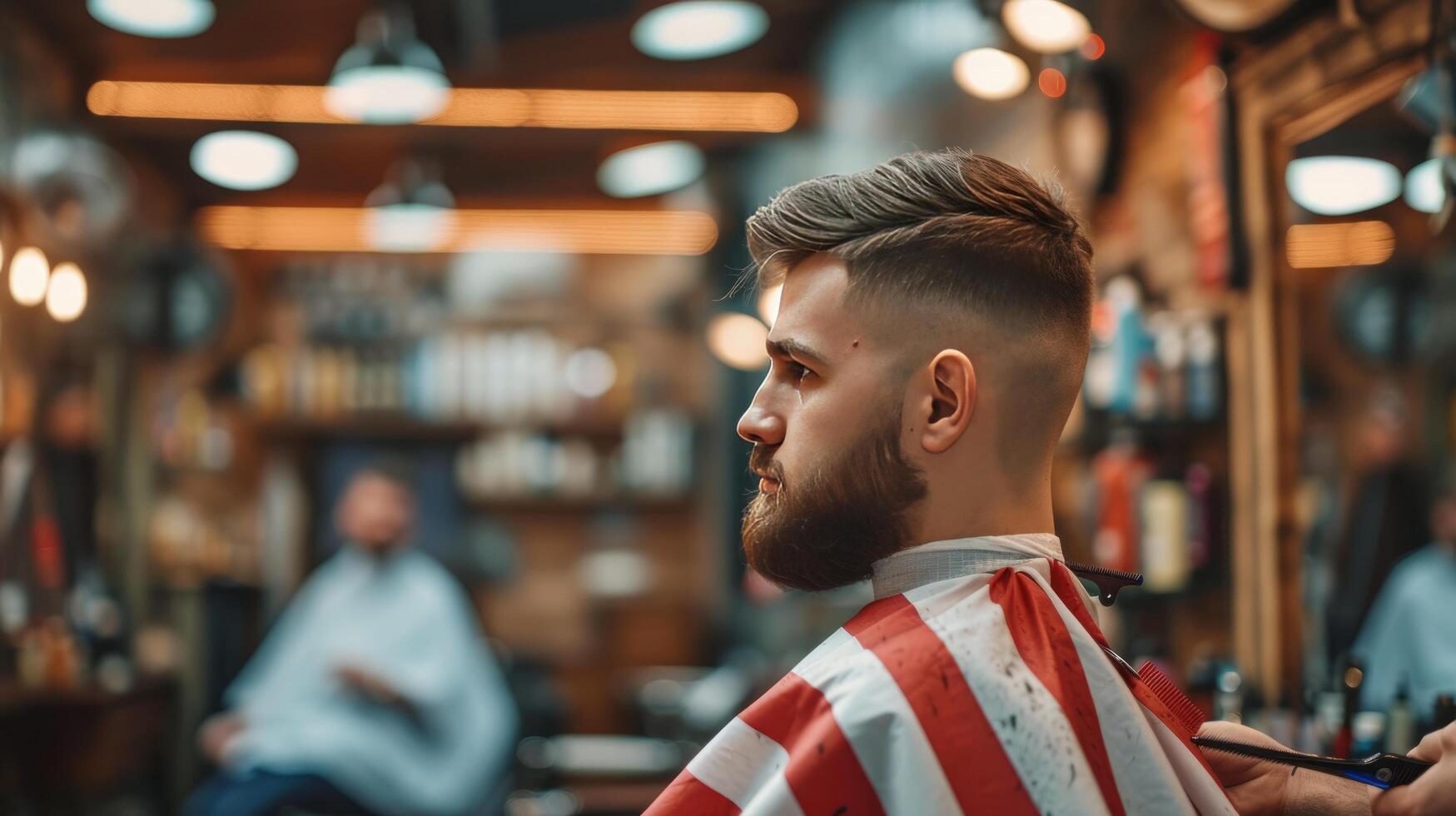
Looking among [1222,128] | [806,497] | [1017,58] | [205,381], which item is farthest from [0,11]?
[806,497]

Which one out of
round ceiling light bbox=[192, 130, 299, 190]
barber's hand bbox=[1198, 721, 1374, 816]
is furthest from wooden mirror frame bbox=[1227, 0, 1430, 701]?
round ceiling light bbox=[192, 130, 299, 190]

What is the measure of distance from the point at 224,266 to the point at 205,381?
813 mm

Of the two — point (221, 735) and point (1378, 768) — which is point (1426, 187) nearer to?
point (1378, 768)

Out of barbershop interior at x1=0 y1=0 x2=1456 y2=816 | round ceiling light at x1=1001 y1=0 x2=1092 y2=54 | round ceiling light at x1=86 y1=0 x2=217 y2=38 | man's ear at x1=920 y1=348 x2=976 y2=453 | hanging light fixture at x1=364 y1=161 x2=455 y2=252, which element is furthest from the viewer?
hanging light fixture at x1=364 y1=161 x2=455 y2=252

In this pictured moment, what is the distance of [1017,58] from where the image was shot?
9.66ft

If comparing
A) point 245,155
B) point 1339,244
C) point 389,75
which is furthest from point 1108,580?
point 245,155

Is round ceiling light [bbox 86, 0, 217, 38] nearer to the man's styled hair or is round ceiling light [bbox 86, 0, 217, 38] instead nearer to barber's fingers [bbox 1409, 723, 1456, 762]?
the man's styled hair

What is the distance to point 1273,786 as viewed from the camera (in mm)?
1113

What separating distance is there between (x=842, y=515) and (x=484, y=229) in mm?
6563

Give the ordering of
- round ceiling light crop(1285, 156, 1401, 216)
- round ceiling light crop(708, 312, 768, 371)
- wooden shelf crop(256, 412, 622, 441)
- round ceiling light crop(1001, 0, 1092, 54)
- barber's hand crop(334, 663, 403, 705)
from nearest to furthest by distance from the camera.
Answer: round ceiling light crop(1285, 156, 1401, 216) < round ceiling light crop(1001, 0, 1092, 54) < barber's hand crop(334, 663, 403, 705) < round ceiling light crop(708, 312, 768, 371) < wooden shelf crop(256, 412, 622, 441)

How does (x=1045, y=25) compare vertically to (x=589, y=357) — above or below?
above

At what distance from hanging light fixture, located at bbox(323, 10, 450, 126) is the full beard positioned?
3.20 m

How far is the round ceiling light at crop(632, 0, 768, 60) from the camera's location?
4.30 meters

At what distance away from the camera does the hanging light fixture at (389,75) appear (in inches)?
154
